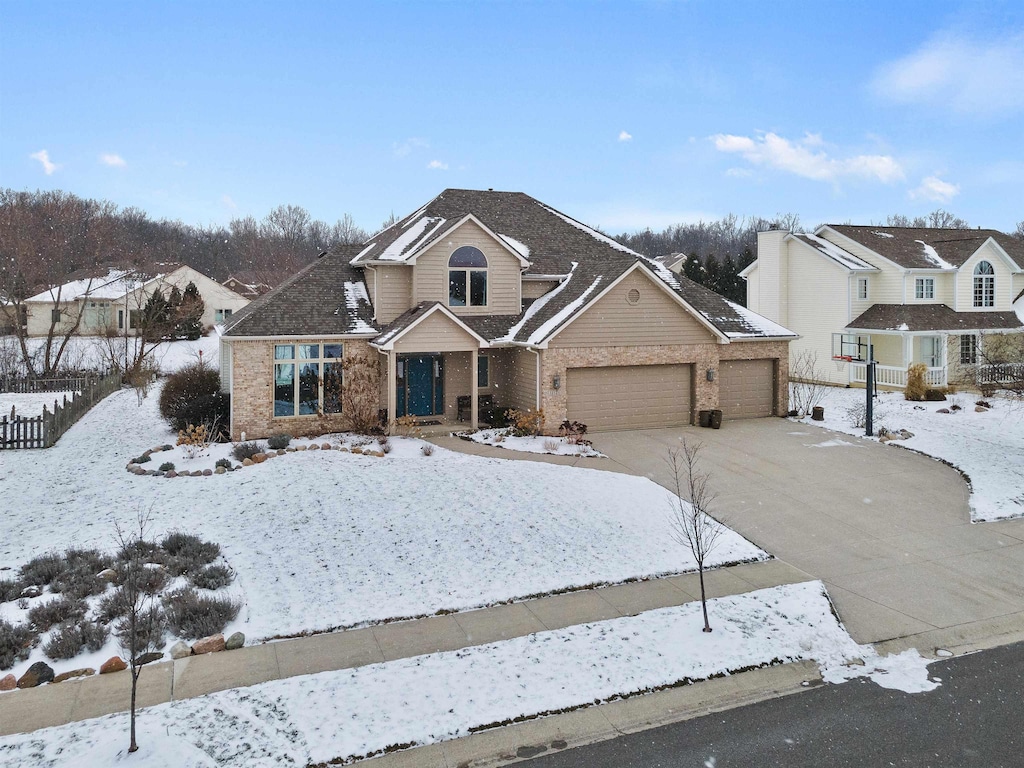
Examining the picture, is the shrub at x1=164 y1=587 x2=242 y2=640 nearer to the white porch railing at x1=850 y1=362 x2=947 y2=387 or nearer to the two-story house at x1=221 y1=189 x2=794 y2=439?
the two-story house at x1=221 y1=189 x2=794 y2=439

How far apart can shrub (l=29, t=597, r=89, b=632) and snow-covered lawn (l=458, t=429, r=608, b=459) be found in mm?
10613

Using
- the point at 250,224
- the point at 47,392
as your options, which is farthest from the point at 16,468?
the point at 250,224

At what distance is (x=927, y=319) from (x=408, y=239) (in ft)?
71.5

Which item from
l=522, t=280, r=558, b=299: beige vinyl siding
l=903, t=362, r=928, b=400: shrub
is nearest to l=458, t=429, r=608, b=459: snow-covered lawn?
l=522, t=280, r=558, b=299: beige vinyl siding

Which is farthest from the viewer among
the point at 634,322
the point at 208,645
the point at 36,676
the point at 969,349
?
the point at 969,349

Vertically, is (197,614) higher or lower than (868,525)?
lower

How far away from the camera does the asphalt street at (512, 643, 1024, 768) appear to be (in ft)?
19.9

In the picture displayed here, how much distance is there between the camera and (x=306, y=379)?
19.5m

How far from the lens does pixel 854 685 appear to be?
7312 mm

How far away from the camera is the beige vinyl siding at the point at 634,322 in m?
20.1

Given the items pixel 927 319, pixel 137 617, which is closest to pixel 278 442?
pixel 137 617

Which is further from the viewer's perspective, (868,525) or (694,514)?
(868,525)

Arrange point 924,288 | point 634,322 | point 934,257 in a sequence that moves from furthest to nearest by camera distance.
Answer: point 934,257, point 924,288, point 634,322

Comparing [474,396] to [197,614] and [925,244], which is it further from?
[925,244]
